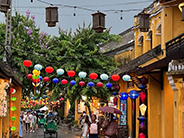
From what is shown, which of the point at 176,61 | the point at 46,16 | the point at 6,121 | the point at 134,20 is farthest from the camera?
the point at 134,20

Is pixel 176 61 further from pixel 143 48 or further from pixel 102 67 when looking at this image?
pixel 102 67

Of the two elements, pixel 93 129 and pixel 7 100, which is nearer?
pixel 7 100

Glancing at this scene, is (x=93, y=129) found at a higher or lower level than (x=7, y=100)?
lower

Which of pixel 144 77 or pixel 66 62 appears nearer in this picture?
pixel 144 77

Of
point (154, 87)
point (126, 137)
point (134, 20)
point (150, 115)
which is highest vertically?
point (134, 20)

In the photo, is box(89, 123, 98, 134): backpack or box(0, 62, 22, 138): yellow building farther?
box(89, 123, 98, 134): backpack

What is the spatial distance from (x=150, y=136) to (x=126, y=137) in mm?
6768

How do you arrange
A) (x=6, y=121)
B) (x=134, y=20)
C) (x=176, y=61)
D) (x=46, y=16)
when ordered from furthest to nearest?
1. (x=134, y=20)
2. (x=6, y=121)
3. (x=46, y=16)
4. (x=176, y=61)

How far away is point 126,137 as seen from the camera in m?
23.3

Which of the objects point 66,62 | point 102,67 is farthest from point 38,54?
point 102,67

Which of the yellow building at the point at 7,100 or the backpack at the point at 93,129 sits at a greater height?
the yellow building at the point at 7,100

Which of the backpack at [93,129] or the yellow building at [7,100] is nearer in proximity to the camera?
the yellow building at [7,100]

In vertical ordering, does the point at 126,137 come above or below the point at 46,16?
below

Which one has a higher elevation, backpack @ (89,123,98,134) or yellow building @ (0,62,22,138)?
yellow building @ (0,62,22,138)
